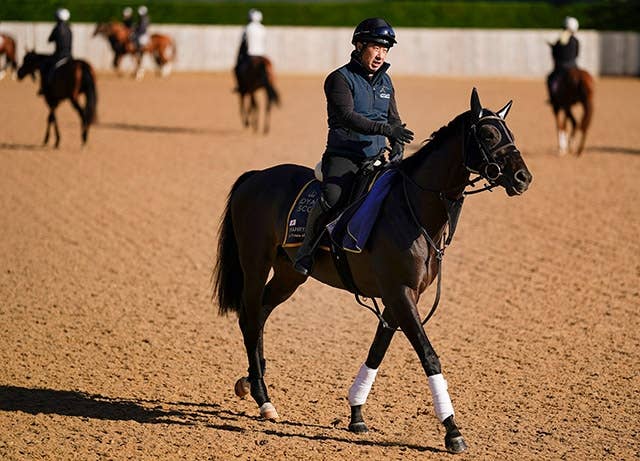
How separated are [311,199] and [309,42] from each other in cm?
3759

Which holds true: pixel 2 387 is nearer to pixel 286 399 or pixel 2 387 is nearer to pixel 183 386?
pixel 183 386

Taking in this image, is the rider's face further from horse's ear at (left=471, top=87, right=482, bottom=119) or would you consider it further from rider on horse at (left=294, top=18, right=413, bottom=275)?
horse's ear at (left=471, top=87, right=482, bottom=119)

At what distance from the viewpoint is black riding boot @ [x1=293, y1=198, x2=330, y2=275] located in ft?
24.0

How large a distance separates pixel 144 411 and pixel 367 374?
1.61 metres

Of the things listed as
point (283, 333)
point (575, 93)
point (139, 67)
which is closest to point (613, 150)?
point (575, 93)

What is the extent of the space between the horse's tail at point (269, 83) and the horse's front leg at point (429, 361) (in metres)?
17.8

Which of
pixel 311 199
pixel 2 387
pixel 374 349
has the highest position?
pixel 311 199

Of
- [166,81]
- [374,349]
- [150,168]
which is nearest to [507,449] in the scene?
[374,349]

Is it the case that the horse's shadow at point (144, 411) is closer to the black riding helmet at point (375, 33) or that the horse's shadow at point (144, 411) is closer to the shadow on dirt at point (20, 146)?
the black riding helmet at point (375, 33)

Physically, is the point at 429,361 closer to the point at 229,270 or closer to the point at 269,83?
the point at 229,270

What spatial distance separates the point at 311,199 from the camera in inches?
298

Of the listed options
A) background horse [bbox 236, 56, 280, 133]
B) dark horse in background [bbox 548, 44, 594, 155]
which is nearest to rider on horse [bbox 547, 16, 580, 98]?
dark horse in background [bbox 548, 44, 594, 155]

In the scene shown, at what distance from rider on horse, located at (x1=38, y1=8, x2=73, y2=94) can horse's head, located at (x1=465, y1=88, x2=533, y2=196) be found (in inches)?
649

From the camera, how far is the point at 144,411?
7672 millimetres
